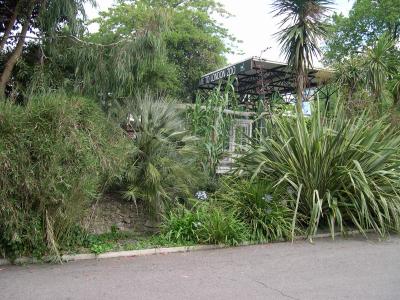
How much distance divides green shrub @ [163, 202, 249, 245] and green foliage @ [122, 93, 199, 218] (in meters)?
0.71

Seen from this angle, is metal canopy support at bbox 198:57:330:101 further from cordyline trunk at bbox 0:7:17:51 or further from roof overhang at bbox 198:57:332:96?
cordyline trunk at bbox 0:7:17:51

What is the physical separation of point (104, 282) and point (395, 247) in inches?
200

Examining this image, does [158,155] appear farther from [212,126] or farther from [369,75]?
[369,75]

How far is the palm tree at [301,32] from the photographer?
11.0 metres

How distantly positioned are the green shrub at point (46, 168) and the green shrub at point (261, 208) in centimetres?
298

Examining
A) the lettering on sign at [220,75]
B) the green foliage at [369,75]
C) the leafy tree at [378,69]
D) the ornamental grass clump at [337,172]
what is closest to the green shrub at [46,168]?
the ornamental grass clump at [337,172]

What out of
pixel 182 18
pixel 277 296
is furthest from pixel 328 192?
pixel 182 18

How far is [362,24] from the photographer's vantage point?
106 feet

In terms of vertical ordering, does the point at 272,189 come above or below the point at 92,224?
above

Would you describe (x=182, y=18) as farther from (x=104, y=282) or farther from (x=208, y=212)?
(x=104, y=282)

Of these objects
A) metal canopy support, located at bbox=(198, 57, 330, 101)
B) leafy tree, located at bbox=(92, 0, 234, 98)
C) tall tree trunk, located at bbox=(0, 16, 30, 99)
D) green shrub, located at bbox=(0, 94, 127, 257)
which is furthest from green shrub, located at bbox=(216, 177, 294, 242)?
leafy tree, located at bbox=(92, 0, 234, 98)

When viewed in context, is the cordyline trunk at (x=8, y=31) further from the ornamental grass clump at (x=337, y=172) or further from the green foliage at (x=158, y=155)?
the ornamental grass clump at (x=337, y=172)

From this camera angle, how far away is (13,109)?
625cm

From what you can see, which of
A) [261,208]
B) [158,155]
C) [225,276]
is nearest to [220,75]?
[158,155]
